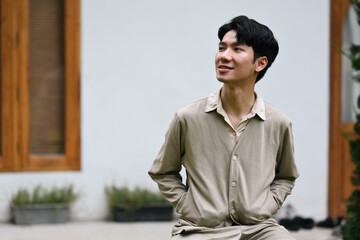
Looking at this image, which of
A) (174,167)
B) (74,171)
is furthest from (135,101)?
(174,167)

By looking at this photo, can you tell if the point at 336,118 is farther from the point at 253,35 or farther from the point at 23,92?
the point at 253,35

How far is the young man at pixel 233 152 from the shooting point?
3.40m

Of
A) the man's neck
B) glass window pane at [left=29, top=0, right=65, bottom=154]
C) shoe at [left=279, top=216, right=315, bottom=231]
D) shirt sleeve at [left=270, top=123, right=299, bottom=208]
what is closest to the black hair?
the man's neck

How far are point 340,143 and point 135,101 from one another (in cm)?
252

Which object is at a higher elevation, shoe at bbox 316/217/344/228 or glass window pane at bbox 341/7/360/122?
glass window pane at bbox 341/7/360/122

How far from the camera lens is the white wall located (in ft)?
25.3

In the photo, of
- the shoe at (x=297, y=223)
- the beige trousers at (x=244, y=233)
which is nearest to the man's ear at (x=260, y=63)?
the beige trousers at (x=244, y=233)

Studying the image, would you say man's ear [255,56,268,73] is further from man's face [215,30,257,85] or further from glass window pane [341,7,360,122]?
glass window pane [341,7,360,122]

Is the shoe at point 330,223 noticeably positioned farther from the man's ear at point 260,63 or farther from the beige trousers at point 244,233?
the man's ear at point 260,63

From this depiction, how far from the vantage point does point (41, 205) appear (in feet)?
24.5

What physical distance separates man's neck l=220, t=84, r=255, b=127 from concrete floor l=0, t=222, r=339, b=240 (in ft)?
11.6

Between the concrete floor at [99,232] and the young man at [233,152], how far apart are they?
11.3 feet

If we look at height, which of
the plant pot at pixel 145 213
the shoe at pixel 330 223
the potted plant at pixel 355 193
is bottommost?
the shoe at pixel 330 223

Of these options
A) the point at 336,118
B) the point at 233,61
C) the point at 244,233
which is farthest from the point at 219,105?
the point at 336,118
